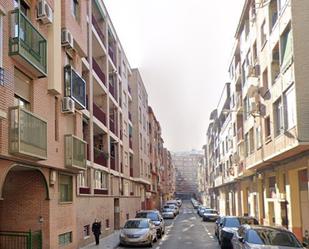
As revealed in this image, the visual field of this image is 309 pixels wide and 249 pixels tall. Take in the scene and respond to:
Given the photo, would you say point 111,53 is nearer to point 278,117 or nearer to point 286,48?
point 278,117

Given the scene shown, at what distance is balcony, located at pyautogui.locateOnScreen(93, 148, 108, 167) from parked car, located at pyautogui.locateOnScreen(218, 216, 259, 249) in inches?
328

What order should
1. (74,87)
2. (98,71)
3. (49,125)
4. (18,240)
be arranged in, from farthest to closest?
(98,71) → (74,87) → (49,125) → (18,240)

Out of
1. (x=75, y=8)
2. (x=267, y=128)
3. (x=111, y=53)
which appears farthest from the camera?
(x=111, y=53)

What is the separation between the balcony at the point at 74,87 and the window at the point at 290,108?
857 centimetres

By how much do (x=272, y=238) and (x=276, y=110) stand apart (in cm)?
931

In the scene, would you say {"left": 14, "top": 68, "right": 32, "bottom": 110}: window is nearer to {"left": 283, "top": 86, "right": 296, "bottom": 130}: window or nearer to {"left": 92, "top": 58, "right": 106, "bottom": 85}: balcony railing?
{"left": 283, "top": 86, "right": 296, "bottom": 130}: window

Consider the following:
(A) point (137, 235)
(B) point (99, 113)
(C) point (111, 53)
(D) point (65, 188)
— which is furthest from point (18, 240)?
(C) point (111, 53)

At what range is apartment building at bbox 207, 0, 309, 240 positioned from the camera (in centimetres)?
1784

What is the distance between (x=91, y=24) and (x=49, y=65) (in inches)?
457

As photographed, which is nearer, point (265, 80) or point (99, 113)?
point (265, 80)

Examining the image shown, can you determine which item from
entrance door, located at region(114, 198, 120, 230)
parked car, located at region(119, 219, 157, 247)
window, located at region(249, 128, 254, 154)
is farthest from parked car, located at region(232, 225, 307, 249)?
entrance door, located at region(114, 198, 120, 230)

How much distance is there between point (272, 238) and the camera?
14781mm

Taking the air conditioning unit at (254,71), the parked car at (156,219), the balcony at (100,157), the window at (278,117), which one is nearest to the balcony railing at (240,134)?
the air conditioning unit at (254,71)

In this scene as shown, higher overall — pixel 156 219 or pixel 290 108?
pixel 290 108
